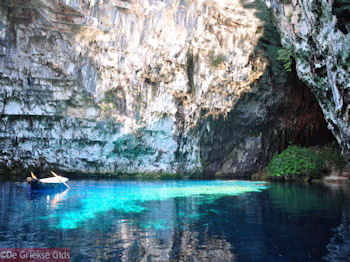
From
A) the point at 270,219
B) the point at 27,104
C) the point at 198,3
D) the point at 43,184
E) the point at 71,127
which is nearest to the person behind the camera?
the point at 270,219

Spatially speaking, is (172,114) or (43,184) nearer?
(43,184)

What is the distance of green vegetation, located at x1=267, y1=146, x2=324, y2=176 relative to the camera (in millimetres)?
23375

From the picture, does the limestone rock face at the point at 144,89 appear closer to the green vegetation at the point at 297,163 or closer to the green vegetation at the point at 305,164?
the green vegetation at the point at 297,163

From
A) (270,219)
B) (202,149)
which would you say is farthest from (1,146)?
(270,219)

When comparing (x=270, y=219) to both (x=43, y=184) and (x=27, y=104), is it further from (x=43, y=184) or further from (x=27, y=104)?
(x=27, y=104)

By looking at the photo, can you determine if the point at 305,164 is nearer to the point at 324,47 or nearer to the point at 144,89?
the point at 324,47

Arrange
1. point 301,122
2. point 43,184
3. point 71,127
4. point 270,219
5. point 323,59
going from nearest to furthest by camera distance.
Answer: point 270,219
point 323,59
point 43,184
point 71,127
point 301,122

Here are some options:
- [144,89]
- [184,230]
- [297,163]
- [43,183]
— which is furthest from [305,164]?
[184,230]

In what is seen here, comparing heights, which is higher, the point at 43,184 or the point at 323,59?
the point at 323,59

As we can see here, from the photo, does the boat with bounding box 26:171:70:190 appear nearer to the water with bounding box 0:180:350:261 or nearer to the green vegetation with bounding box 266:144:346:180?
the water with bounding box 0:180:350:261

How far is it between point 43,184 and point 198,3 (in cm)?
1529

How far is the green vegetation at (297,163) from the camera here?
23375 mm

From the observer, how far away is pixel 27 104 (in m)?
24.6

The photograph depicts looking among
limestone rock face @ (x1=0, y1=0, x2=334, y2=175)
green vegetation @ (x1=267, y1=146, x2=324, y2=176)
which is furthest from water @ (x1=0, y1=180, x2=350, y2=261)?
limestone rock face @ (x1=0, y1=0, x2=334, y2=175)
